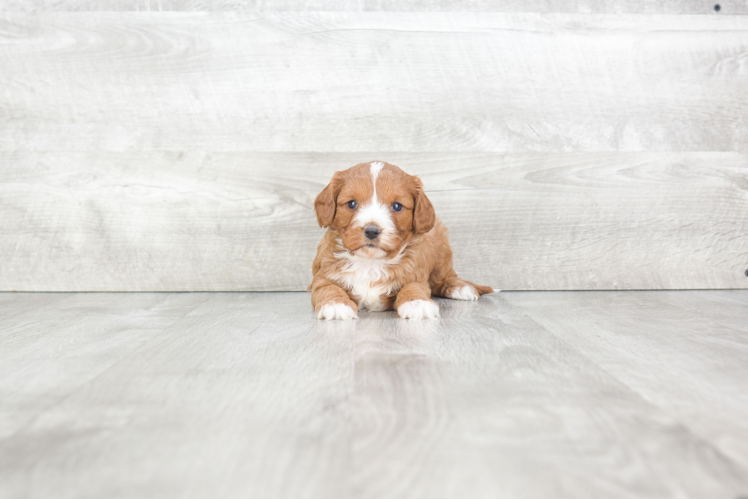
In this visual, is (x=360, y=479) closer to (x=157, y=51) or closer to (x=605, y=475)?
(x=605, y=475)

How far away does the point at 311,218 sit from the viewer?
2605 mm

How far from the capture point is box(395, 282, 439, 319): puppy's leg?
1898mm

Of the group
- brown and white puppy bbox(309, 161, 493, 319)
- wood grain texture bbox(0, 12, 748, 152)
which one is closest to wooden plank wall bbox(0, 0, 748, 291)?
wood grain texture bbox(0, 12, 748, 152)

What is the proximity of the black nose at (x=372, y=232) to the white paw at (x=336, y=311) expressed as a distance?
244mm

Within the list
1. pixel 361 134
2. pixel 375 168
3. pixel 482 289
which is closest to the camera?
pixel 375 168

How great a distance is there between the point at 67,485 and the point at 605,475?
72 centimetres

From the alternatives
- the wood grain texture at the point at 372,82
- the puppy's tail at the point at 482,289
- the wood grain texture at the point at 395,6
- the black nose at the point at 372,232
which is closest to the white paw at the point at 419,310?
the black nose at the point at 372,232

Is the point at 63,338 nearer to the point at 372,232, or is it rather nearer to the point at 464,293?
the point at 372,232

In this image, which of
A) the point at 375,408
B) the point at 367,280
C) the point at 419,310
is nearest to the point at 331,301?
the point at 367,280

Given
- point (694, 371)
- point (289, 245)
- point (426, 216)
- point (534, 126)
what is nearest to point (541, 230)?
point (534, 126)

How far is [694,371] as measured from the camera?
1.27 metres

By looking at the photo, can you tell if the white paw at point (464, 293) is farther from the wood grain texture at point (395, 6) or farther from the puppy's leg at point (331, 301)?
the wood grain texture at point (395, 6)

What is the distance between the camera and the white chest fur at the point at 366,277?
204 centimetres

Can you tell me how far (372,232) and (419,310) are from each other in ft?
0.99
